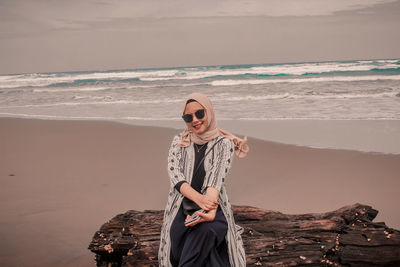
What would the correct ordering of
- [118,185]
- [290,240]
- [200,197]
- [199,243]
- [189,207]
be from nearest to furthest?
[199,243] < [200,197] < [189,207] < [290,240] < [118,185]

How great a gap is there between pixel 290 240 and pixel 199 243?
110 cm

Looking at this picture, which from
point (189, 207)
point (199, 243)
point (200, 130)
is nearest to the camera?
point (199, 243)

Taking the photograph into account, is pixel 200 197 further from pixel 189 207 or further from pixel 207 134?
pixel 207 134

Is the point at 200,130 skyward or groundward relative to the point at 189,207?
skyward

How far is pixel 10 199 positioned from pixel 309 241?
4.50 metres

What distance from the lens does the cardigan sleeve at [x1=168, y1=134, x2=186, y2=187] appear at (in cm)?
283

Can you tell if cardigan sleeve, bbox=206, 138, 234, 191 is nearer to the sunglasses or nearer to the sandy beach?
the sunglasses

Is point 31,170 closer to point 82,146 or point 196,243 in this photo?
point 82,146

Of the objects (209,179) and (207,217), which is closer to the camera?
(207,217)

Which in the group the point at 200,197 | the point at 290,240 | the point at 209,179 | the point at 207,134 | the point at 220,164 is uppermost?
the point at 207,134

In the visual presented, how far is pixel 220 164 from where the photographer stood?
2795 millimetres

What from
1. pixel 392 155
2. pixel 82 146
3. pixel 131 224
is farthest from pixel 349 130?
pixel 131 224

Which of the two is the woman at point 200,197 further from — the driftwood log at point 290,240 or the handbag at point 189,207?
the driftwood log at point 290,240

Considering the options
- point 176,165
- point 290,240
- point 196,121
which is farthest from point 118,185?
point 196,121
